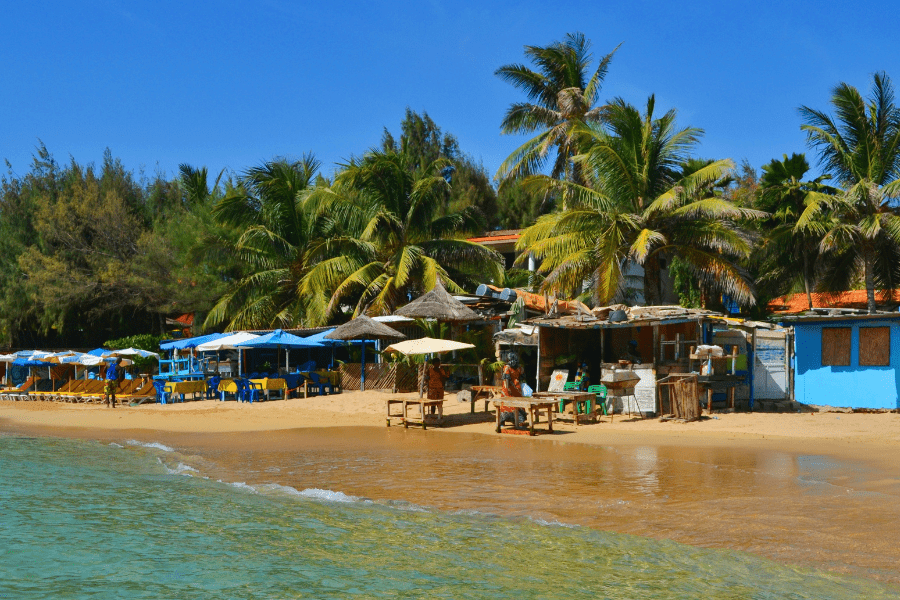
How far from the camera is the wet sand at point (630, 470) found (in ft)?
25.6

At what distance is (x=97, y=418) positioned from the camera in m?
21.1

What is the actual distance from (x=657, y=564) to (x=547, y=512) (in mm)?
1896

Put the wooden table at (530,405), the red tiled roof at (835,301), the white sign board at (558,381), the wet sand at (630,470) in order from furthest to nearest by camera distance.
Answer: the red tiled roof at (835,301), the white sign board at (558,381), the wooden table at (530,405), the wet sand at (630,470)

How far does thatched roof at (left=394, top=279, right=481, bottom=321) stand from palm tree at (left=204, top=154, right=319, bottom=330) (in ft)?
32.9

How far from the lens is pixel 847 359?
1900 cm

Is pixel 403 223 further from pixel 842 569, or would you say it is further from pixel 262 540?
pixel 842 569

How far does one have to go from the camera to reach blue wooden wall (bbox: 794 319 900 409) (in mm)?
18500

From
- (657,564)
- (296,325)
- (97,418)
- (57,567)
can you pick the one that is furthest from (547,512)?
(296,325)

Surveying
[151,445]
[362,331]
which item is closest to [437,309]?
[362,331]

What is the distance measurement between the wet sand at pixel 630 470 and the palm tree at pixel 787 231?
28.7ft

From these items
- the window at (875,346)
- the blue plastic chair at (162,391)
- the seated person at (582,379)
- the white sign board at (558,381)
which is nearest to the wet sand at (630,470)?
the seated person at (582,379)

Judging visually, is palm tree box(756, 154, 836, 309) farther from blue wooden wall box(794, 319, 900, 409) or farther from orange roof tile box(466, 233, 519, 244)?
orange roof tile box(466, 233, 519, 244)

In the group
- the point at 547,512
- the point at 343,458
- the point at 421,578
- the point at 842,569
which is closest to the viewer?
the point at 842,569

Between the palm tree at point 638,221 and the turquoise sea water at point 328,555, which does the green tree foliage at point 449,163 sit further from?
the turquoise sea water at point 328,555
